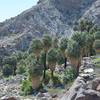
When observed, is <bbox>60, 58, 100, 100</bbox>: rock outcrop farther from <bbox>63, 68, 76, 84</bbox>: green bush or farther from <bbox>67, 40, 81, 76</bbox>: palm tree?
<bbox>67, 40, 81, 76</bbox>: palm tree

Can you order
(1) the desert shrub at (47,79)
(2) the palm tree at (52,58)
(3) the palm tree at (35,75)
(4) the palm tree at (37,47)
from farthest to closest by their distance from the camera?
1. (4) the palm tree at (37,47)
2. (2) the palm tree at (52,58)
3. (1) the desert shrub at (47,79)
4. (3) the palm tree at (35,75)

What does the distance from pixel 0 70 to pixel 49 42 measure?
58.5 m

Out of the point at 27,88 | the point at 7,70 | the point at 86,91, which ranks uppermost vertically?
the point at 86,91

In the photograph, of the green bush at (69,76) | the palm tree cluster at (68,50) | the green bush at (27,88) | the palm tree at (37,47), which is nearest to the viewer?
the green bush at (69,76)

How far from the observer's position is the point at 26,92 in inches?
3113

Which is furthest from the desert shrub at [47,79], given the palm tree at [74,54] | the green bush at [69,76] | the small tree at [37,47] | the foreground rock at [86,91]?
the foreground rock at [86,91]

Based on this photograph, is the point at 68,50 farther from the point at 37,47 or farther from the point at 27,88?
the point at 37,47

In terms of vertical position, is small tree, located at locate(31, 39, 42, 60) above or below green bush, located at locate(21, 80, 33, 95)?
above

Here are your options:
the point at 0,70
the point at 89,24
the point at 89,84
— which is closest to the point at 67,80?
the point at 89,84

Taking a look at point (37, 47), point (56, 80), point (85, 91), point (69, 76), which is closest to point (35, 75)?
point (56, 80)

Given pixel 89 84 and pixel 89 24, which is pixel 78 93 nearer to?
pixel 89 84

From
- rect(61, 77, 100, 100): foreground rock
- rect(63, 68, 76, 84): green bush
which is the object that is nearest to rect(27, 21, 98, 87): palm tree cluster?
rect(63, 68, 76, 84): green bush

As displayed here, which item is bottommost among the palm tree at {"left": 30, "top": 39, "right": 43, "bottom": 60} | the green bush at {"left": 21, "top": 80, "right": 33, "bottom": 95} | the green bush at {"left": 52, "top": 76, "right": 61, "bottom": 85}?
the green bush at {"left": 21, "top": 80, "right": 33, "bottom": 95}

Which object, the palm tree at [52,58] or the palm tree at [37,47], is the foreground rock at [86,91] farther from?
the palm tree at [37,47]
